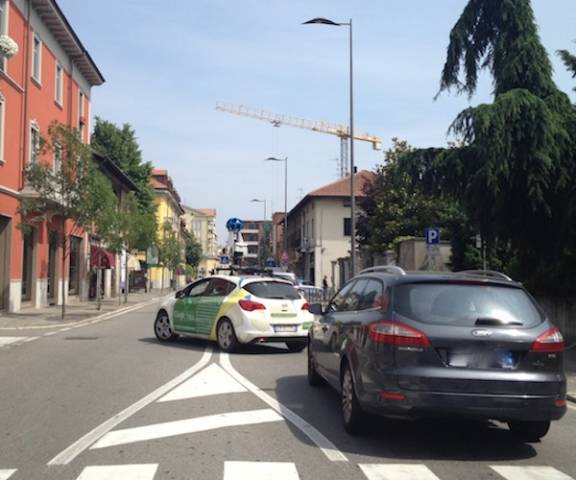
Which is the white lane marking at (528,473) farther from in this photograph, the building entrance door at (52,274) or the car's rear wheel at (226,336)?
the building entrance door at (52,274)

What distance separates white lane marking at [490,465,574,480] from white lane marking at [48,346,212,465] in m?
3.50

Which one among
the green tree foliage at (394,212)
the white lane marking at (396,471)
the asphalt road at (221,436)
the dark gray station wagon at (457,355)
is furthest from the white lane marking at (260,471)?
the green tree foliage at (394,212)

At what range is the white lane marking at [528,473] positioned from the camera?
17.2ft

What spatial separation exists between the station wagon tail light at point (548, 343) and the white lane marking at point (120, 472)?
336 cm

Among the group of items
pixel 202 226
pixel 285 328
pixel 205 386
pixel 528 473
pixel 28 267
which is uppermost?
pixel 202 226

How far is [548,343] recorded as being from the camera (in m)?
5.91

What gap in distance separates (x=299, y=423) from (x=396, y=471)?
1.76m

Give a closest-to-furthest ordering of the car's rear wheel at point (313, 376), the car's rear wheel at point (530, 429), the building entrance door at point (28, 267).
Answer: the car's rear wheel at point (530, 429) → the car's rear wheel at point (313, 376) → the building entrance door at point (28, 267)

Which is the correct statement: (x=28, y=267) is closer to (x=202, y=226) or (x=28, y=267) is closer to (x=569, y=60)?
(x=569, y=60)

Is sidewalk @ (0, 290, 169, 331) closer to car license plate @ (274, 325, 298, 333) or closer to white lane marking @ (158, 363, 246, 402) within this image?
car license plate @ (274, 325, 298, 333)

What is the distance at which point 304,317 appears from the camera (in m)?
13.3

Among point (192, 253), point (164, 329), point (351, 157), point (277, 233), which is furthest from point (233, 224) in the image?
point (277, 233)

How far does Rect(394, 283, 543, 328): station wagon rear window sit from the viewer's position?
596 cm

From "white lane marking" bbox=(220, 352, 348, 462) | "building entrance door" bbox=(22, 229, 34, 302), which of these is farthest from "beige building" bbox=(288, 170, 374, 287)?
"white lane marking" bbox=(220, 352, 348, 462)
